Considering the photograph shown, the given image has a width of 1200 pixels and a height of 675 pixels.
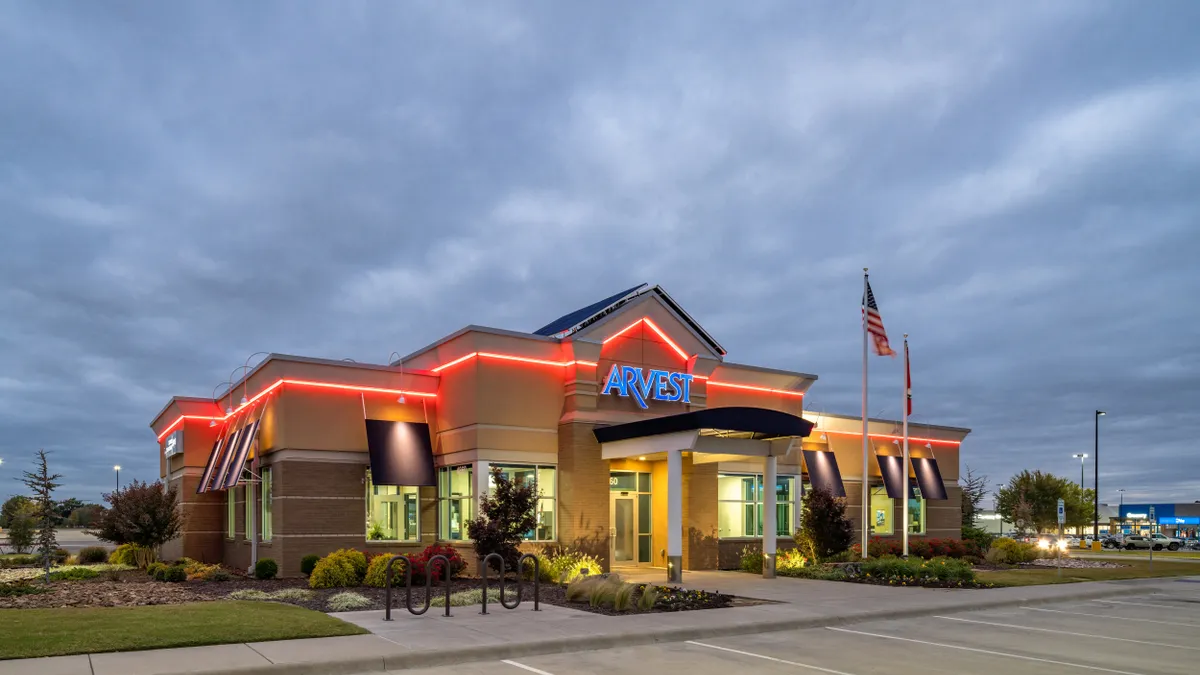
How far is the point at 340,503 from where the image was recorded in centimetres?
2725

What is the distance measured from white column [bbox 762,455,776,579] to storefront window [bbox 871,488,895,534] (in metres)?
14.5

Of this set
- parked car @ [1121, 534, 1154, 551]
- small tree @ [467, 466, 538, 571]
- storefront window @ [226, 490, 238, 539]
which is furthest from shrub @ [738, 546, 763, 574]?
parked car @ [1121, 534, 1154, 551]

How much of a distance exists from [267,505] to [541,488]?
8238 millimetres

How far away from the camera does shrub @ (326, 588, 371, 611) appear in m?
18.6

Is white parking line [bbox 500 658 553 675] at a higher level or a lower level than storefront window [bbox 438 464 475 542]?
lower

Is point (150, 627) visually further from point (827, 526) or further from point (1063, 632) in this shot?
point (827, 526)

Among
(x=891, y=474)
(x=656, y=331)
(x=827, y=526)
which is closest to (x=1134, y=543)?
(x=891, y=474)

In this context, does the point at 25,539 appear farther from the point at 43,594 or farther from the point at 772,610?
the point at 772,610

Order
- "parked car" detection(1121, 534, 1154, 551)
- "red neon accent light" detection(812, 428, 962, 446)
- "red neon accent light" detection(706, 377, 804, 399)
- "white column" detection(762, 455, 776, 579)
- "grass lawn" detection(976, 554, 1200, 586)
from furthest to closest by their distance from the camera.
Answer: "parked car" detection(1121, 534, 1154, 551) → "red neon accent light" detection(812, 428, 962, 446) → "red neon accent light" detection(706, 377, 804, 399) → "grass lawn" detection(976, 554, 1200, 586) → "white column" detection(762, 455, 776, 579)

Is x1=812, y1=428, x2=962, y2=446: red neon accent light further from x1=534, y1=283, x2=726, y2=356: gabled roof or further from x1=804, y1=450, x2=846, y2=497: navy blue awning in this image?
x1=534, y1=283, x2=726, y2=356: gabled roof

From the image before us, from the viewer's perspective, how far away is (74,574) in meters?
27.0

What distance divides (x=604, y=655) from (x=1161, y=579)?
2627 cm

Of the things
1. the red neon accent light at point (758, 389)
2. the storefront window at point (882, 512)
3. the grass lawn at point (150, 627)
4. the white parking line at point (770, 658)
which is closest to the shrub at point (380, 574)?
the grass lawn at point (150, 627)

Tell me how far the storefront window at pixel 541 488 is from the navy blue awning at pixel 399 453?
2.45 m
